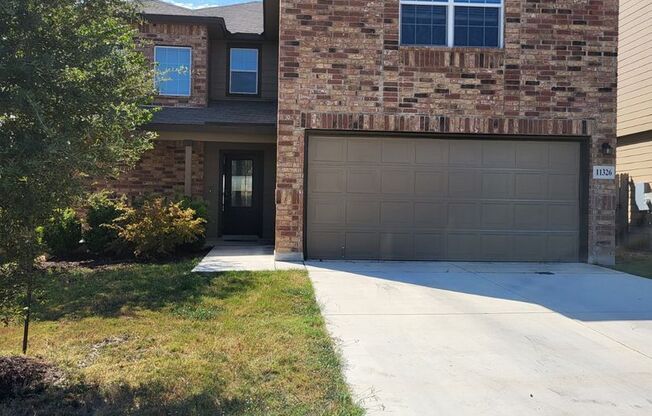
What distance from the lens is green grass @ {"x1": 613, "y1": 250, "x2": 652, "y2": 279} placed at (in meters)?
9.80

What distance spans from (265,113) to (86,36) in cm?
968

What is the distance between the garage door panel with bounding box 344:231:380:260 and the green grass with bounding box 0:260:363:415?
221 centimetres

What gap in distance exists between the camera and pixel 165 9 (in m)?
15.8

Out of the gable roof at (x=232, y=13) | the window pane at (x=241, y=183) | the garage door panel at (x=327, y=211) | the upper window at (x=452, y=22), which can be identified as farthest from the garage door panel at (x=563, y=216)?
the gable roof at (x=232, y=13)

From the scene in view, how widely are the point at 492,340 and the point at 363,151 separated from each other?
534 centimetres

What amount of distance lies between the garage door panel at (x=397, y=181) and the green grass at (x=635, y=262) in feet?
13.3

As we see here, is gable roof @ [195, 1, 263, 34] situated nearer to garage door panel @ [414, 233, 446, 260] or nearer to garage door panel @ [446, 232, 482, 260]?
garage door panel @ [414, 233, 446, 260]

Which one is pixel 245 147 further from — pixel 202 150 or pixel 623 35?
pixel 623 35

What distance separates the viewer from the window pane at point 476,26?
10.2 meters

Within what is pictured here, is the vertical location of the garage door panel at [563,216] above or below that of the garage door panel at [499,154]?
below

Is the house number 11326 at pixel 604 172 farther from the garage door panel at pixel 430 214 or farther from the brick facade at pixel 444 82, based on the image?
the garage door panel at pixel 430 214

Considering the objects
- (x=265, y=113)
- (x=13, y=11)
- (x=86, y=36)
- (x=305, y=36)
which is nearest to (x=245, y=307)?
(x=86, y=36)

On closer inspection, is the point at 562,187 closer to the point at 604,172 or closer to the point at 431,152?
the point at 604,172

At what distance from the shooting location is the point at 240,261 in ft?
32.9
